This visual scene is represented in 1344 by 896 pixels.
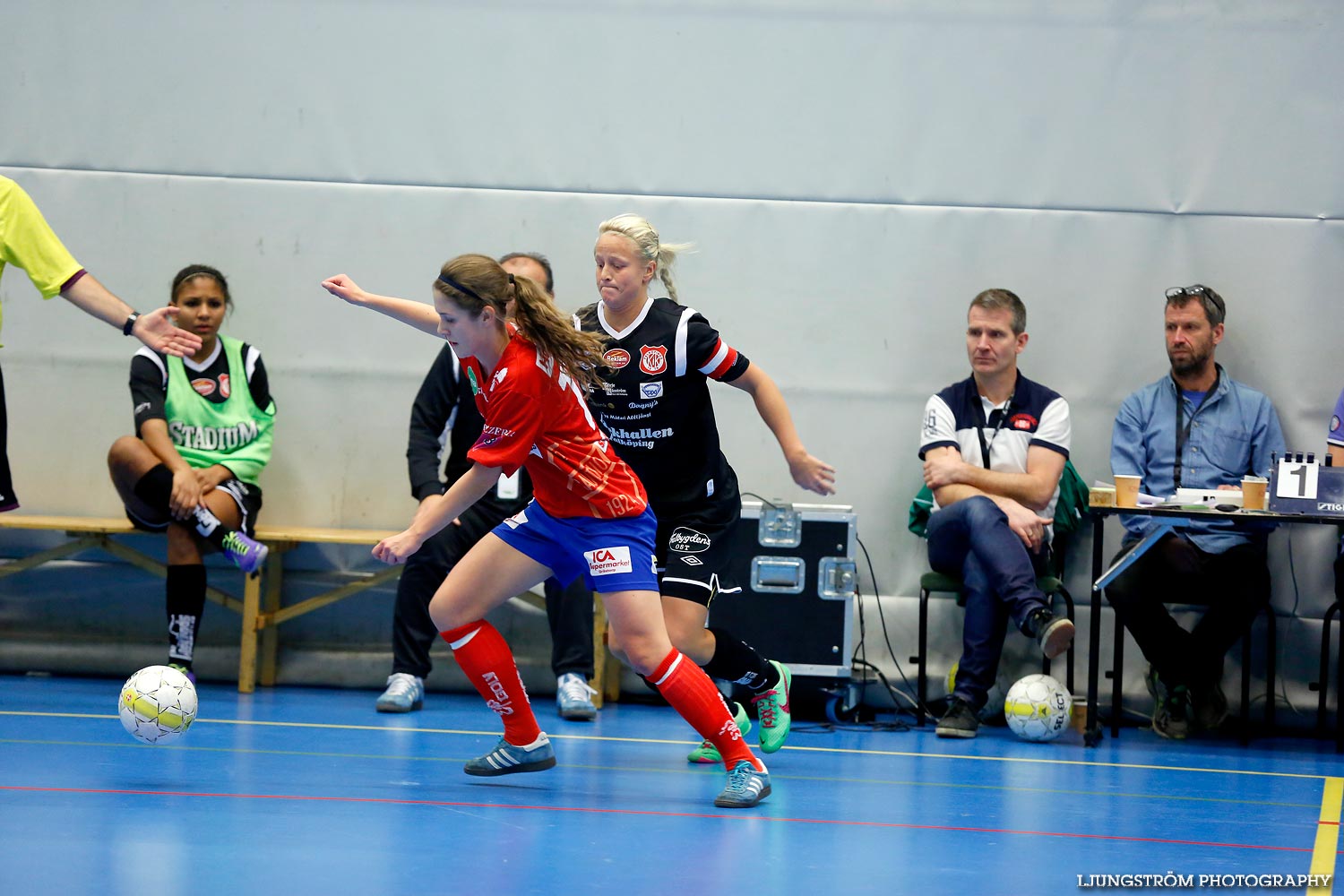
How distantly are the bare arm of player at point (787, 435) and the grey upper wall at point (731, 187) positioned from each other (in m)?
2.16

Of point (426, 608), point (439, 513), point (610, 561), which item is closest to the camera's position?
point (439, 513)

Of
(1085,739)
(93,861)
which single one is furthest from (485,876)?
(1085,739)

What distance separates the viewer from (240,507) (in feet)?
19.7

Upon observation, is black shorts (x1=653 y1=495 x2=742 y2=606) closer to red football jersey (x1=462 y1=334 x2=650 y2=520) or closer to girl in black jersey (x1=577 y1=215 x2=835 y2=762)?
girl in black jersey (x1=577 y1=215 x2=835 y2=762)

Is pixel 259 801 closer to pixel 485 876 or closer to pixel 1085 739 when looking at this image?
pixel 485 876

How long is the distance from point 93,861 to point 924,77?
5.07m

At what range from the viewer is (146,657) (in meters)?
6.41

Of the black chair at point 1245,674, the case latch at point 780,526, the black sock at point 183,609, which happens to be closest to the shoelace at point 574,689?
the case latch at point 780,526

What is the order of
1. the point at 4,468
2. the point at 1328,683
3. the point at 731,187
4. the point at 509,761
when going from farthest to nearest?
the point at 731,187 → the point at 1328,683 → the point at 4,468 → the point at 509,761

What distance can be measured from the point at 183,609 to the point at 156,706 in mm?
1693

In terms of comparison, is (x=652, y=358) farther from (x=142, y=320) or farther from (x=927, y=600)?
(x=927, y=600)

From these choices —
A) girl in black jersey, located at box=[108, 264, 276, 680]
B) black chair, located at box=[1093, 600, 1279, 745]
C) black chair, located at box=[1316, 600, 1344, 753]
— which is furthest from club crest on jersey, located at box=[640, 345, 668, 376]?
black chair, located at box=[1316, 600, 1344, 753]

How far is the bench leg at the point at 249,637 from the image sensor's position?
6.08 m

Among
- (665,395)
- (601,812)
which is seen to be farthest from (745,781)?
(665,395)
